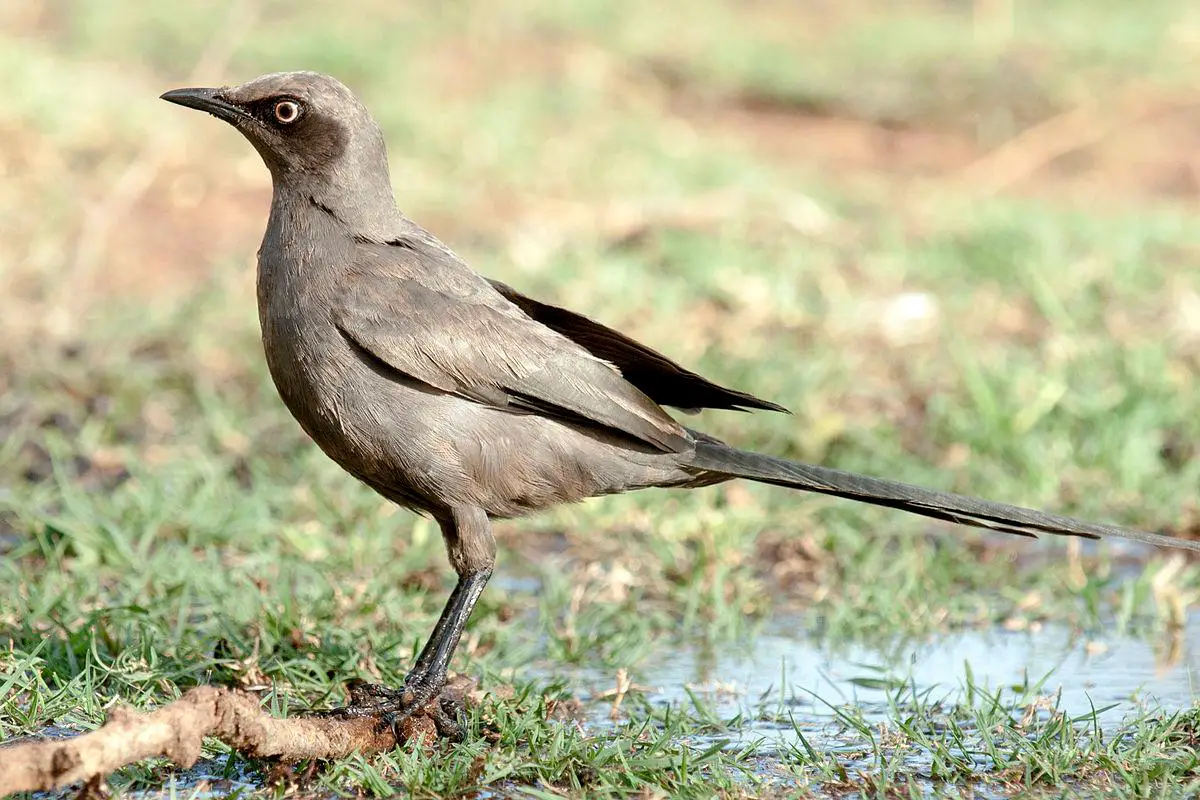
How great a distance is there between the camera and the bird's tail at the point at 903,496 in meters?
4.05

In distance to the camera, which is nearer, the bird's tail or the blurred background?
the bird's tail

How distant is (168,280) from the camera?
27.6 feet

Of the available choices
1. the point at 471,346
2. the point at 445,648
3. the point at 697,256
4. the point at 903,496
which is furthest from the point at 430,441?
the point at 697,256

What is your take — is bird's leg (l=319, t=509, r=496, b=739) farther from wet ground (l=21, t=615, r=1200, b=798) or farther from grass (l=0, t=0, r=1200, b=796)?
wet ground (l=21, t=615, r=1200, b=798)

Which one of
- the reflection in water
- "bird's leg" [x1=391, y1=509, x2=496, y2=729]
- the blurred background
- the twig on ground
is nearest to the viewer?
→ the twig on ground

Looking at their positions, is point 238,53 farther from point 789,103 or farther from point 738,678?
point 738,678

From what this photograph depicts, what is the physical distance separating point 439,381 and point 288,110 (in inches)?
34.3

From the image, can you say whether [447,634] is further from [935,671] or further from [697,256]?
[697,256]

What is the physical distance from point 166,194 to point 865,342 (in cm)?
426

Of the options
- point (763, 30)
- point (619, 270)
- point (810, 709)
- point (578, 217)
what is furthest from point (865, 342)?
point (763, 30)

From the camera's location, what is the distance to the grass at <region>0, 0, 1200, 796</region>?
420 cm

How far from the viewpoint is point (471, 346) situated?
168 inches

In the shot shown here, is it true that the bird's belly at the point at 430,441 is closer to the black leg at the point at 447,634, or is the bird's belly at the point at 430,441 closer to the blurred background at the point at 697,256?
the black leg at the point at 447,634

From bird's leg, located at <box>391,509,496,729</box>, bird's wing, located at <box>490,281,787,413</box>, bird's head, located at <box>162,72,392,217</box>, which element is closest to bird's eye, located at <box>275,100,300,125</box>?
bird's head, located at <box>162,72,392,217</box>
